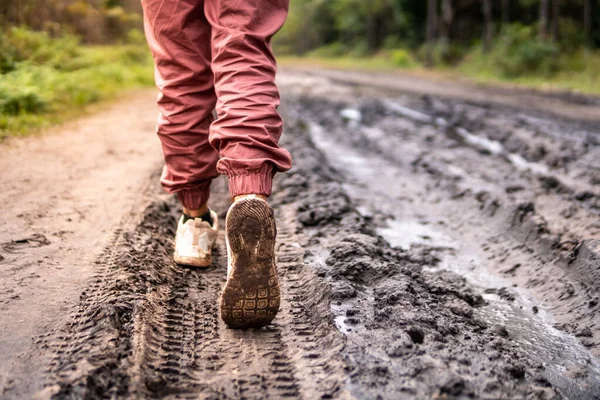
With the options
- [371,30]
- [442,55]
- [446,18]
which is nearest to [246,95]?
[442,55]

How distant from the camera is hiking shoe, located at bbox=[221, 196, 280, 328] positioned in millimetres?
1698

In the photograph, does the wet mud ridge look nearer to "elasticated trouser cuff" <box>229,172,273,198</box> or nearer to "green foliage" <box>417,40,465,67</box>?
"elasticated trouser cuff" <box>229,172,273,198</box>

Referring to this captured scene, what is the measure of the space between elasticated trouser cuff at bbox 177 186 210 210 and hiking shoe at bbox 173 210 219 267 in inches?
2.7

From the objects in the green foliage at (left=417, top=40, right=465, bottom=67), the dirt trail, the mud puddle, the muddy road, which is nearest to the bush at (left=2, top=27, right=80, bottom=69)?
the dirt trail

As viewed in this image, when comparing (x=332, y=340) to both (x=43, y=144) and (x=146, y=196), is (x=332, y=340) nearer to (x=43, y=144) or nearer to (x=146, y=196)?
(x=146, y=196)

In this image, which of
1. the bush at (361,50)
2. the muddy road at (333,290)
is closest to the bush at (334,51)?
the bush at (361,50)

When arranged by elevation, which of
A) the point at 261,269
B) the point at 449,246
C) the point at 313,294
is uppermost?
the point at 261,269

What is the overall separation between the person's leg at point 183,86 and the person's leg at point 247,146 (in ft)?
0.57

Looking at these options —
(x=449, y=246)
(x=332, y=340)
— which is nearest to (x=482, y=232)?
Answer: (x=449, y=246)

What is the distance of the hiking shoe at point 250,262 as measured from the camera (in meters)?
1.70

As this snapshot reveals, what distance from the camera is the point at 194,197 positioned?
91.1 inches

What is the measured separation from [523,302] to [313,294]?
1044 millimetres

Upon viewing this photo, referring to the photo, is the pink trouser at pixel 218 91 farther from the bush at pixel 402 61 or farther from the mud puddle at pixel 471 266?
the bush at pixel 402 61

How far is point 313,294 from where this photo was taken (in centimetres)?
218
